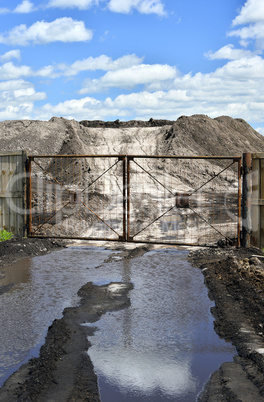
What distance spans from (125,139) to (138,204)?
2166 centimetres

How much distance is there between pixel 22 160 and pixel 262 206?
24.2 ft

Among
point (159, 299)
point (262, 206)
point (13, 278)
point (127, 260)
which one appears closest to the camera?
point (159, 299)

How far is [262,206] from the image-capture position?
1182 cm

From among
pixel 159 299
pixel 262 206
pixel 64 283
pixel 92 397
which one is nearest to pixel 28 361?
pixel 92 397

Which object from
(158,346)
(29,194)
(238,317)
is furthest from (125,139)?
(158,346)

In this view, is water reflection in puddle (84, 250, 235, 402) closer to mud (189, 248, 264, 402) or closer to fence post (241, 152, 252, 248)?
mud (189, 248, 264, 402)

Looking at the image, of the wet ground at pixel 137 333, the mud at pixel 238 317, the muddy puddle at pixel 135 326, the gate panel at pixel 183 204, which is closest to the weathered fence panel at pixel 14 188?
the gate panel at pixel 183 204

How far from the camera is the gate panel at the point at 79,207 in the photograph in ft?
47.0

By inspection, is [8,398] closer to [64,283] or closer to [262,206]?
[64,283]

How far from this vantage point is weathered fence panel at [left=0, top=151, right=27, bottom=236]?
1393 centimetres

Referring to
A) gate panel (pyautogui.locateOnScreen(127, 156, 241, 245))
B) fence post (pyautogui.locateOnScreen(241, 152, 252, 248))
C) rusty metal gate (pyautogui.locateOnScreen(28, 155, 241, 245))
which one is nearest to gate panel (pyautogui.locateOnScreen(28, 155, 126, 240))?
rusty metal gate (pyautogui.locateOnScreen(28, 155, 241, 245))

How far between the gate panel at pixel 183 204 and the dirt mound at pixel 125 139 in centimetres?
406

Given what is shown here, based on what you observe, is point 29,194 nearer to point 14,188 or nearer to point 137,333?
point 14,188

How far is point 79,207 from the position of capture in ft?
69.1
